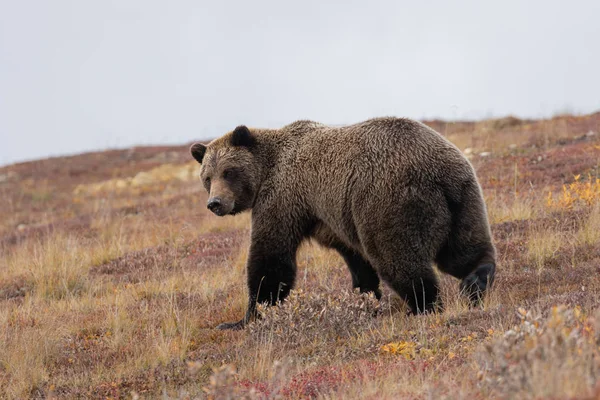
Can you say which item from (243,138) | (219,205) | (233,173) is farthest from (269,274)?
(243,138)

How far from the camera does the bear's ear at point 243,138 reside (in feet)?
25.8

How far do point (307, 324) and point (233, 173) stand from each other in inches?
90.7

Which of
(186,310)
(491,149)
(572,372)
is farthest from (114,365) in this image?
(491,149)

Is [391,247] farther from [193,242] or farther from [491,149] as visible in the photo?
[491,149]

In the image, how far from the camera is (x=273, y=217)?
288 inches

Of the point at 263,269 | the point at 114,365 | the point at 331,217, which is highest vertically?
the point at 331,217

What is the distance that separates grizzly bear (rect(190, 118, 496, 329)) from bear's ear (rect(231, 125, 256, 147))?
0.5 inches

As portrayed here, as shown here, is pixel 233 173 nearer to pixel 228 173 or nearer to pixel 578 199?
pixel 228 173

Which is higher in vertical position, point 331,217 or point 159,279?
point 331,217

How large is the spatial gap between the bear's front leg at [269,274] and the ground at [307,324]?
0.43 m

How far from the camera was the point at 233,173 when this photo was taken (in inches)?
309

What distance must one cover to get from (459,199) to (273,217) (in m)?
2.10

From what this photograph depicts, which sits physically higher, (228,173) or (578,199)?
(228,173)

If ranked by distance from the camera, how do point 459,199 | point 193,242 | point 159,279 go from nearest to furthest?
point 459,199
point 159,279
point 193,242
